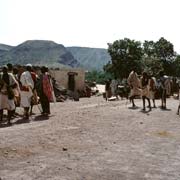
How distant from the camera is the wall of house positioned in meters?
42.4

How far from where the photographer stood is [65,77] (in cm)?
4338

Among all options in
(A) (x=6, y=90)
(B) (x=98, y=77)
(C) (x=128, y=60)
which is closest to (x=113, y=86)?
(A) (x=6, y=90)

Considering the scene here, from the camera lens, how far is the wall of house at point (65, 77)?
42375 mm

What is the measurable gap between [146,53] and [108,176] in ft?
231

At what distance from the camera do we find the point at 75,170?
757 cm

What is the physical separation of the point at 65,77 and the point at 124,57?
977 inches

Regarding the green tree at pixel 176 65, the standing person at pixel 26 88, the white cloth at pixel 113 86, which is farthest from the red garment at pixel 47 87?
the green tree at pixel 176 65

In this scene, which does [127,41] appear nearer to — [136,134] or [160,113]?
[160,113]

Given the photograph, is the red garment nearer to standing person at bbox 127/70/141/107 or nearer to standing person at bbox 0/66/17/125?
standing person at bbox 0/66/17/125

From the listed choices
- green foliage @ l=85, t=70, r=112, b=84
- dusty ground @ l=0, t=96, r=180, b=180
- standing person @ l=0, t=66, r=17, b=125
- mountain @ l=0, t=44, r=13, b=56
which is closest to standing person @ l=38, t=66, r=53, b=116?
dusty ground @ l=0, t=96, r=180, b=180

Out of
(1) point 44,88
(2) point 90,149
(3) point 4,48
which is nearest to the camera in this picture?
(2) point 90,149

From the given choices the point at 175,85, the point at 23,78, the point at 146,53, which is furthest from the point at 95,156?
the point at 146,53

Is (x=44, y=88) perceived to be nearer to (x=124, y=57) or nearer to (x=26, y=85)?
(x=26, y=85)

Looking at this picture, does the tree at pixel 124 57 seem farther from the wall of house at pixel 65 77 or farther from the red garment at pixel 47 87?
the red garment at pixel 47 87
